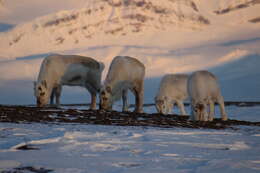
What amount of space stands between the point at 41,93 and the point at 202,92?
9864 millimetres

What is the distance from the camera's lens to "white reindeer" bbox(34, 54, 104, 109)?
83.5 ft

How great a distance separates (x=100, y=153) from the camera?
8.68 metres

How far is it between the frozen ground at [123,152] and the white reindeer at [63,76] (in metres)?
13.1

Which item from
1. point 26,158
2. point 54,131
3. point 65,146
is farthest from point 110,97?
point 26,158

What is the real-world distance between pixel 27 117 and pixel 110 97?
7.99 metres

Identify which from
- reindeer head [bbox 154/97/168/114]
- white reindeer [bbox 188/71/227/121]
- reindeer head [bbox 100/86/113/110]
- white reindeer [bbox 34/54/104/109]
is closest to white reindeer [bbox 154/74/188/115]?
reindeer head [bbox 154/97/168/114]

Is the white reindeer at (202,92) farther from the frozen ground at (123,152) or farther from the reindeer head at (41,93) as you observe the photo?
the reindeer head at (41,93)

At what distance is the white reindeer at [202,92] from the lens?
19.9 metres

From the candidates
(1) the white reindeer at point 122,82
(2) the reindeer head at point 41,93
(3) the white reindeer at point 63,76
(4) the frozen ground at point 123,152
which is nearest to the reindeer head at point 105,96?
(1) the white reindeer at point 122,82

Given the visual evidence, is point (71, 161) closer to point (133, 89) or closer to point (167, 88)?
point (133, 89)

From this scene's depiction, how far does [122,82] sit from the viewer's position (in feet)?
82.0

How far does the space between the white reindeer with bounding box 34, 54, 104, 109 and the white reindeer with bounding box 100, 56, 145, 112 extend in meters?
2.48

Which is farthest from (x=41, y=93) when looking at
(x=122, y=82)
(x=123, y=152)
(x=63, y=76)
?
(x=123, y=152)

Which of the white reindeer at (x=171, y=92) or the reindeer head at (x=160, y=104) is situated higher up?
the white reindeer at (x=171, y=92)
